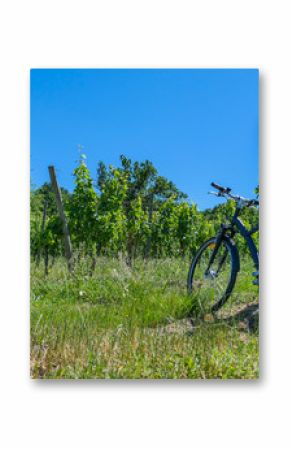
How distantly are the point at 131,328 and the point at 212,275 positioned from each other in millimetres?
561

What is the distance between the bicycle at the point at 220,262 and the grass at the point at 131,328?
0.17 feet

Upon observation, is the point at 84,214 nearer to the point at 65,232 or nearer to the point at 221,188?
the point at 65,232

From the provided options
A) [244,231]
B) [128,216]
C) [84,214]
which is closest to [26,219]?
[84,214]

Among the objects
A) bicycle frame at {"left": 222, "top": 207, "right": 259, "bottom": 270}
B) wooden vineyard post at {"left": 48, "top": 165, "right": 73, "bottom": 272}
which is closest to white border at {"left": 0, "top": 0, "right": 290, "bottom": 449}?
bicycle frame at {"left": 222, "top": 207, "right": 259, "bottom": 270}

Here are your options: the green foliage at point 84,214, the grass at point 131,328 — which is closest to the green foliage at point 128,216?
the green foliage at point 84,214

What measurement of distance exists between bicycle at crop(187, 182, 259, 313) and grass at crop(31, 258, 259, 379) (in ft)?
0.17

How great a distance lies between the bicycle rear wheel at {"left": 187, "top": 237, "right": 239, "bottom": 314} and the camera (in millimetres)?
3037

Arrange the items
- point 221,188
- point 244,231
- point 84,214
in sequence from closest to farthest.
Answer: point 221,188 → point 244,231 → point 84,214

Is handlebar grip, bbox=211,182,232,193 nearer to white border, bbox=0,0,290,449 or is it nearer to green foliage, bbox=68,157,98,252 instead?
white border, bbox=0,0,290,449

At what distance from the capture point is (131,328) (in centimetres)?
297

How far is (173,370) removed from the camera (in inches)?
113

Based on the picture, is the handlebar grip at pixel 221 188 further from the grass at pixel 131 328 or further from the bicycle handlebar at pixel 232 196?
→ the grass at pixel 131 328
